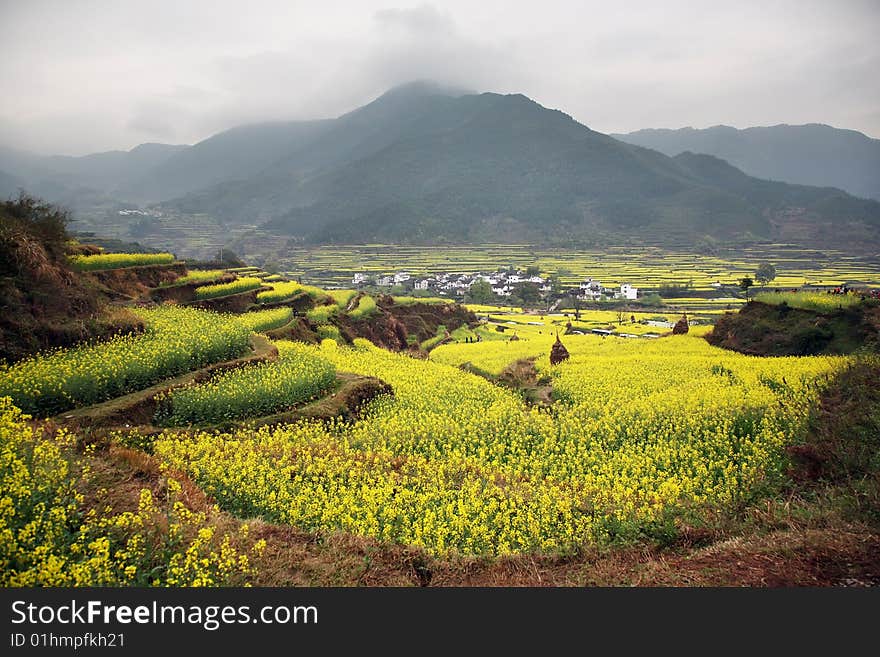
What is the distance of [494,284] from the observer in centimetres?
8294

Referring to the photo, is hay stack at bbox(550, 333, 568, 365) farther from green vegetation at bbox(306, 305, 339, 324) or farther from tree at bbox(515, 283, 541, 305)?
tree at bbox(515, 283, 541, 305)

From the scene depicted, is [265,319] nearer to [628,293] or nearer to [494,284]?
[628,293]

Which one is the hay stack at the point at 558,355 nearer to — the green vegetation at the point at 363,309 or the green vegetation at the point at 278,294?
the green vegetation at the point at 363,309

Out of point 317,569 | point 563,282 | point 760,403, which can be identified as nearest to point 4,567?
point 317,569

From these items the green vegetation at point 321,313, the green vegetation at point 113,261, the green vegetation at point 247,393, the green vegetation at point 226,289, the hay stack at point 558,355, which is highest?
the green vegetation at point 113,261

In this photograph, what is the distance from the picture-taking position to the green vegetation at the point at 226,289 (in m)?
24.7


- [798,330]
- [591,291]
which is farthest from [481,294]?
[798,330]

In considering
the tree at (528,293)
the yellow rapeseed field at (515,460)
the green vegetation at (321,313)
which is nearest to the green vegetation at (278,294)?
the green vegetation at (321,313)

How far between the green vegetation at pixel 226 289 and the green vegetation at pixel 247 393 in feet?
36.0

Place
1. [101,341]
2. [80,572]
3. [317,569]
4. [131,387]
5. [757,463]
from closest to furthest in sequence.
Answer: [80,572] < [317,569] < [757,463] < [131,387] < [101,341]

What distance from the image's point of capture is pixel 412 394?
16578 mm

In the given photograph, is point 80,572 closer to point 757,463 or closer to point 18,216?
point 757,463

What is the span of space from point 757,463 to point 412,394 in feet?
31.9

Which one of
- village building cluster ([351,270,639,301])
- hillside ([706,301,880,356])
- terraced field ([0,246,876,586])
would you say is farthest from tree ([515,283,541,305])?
terraced field ([0,246,876,586])
